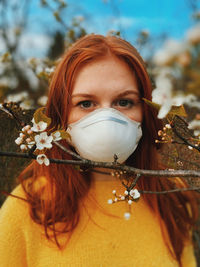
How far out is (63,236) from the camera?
1190 millimetres

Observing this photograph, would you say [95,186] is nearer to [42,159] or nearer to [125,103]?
[125,103]

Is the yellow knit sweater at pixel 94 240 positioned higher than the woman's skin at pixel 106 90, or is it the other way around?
the woman's skin at pixel 106 90

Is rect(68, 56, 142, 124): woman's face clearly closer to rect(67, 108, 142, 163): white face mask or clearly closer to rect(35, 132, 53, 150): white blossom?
rect(67, 108, 142, 163): white face mask

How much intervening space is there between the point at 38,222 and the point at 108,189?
338 mm

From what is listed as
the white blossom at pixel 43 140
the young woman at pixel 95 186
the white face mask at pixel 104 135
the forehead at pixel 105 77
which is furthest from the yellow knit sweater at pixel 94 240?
the white blossom at pixel 43 140

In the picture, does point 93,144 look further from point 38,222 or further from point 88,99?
point 38,222

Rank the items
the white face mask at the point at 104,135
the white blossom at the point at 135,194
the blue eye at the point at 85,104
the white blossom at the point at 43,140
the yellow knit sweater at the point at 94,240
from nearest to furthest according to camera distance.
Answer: the white blossom at the point at 43,140
the white blossom at the point at 135,194
the white face mask at the point at 104,135
the blue eye at the point at 85,104
the yellow knit sweater at the point at 94,240

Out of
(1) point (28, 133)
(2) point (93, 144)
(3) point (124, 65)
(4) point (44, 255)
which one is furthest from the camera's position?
(4) point (44, 255)

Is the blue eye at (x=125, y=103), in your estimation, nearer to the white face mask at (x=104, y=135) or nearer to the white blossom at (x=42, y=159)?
the white face mask at (x=104, y=135)

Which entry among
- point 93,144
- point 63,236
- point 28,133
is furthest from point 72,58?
point 63,236

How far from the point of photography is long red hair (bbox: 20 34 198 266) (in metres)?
1.08

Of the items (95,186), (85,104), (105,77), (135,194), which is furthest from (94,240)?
(105,77)

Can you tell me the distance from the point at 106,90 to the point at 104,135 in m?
0.18

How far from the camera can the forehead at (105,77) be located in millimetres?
1000
